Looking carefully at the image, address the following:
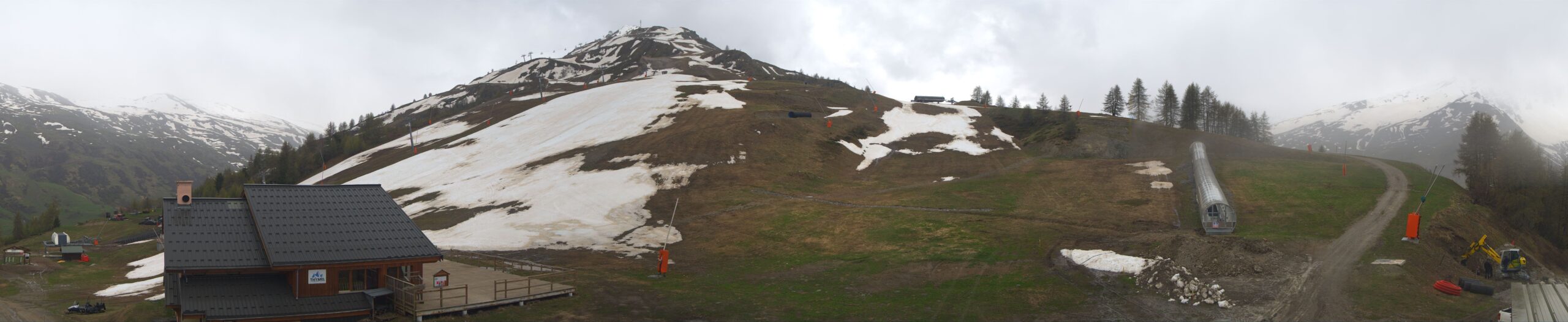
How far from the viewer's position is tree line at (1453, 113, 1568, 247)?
55500mm

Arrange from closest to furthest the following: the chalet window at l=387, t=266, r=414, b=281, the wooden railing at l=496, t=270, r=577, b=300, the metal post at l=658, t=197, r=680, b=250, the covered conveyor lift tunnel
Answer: the chalet window at l=387, t=266, r=414, b=281, the wooden railing at l=496, t=270, r=577, b=300, the covered conveyor lift tunnel, the metal post at l=658, t=197, r=680, b=250

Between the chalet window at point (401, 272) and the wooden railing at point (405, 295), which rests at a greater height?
the chalet window at point (401, 272)

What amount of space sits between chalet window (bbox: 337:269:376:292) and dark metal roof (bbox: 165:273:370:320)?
43 centimetres

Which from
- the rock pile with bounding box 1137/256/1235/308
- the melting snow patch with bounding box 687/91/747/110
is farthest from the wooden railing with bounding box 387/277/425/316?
the melting snow patch with bounding box 687/91/747/110

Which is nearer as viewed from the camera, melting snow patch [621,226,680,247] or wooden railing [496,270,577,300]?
wooden railing [496,270,577,300]

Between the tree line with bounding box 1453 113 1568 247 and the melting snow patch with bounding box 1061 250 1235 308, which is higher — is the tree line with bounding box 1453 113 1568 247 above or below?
above

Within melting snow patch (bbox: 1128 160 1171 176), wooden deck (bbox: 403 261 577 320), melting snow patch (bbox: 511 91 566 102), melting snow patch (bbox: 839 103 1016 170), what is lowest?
wooden deck (bbox: 403 261 577 320)

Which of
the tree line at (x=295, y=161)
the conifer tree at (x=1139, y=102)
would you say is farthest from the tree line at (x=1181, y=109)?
the tree line at (x=295, y=161)

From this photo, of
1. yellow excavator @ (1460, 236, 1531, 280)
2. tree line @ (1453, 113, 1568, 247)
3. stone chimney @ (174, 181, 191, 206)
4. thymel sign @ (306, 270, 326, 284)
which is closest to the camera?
thymel sign @ (306, 270, 326, 284)

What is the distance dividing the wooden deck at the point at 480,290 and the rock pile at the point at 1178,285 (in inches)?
1157

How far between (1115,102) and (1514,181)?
187ft

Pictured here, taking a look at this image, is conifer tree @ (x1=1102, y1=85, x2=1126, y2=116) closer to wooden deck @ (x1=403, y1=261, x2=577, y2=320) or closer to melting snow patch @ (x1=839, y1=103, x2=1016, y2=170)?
melting snow patch @ (x1=839, y1=103, x2=1016, y2=170)

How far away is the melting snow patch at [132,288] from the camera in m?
49.7

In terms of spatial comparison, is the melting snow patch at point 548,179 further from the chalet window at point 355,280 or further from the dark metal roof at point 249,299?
the dark metal roof at point 249,299
